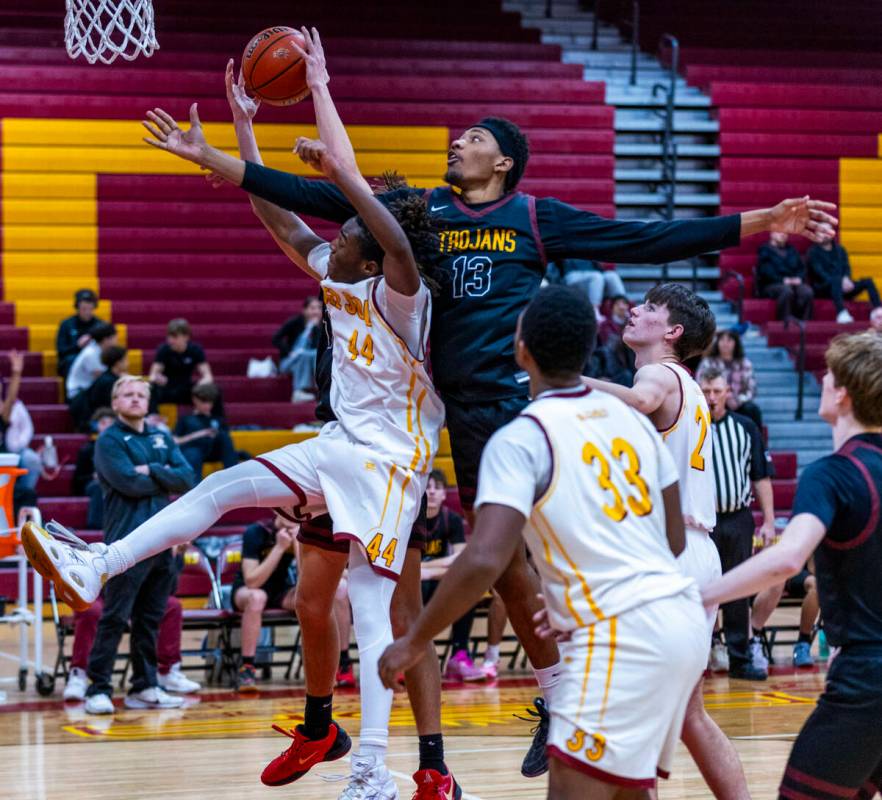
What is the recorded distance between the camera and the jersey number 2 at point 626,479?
3215 mm

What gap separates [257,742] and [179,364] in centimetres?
661

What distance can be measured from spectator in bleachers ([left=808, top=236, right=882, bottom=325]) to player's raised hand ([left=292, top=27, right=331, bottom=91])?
11.6 m

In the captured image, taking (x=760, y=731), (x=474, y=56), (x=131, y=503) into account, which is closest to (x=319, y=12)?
(x=474, y=56)

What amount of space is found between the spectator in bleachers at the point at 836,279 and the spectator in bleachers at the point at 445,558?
24.7ft

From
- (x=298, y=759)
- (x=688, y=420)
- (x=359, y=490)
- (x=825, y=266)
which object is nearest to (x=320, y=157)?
(x=359, y=490)

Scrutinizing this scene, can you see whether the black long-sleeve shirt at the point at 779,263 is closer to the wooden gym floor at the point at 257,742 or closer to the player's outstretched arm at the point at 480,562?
the wooden gym floor at the point at 257,742

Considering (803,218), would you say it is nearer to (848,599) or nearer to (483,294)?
(483,294)

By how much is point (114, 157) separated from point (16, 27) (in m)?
2.57

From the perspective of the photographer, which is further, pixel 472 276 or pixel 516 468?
pixel 472 276

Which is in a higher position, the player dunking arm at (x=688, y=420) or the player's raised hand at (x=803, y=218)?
the player's raised hand at (x=803, y=218)

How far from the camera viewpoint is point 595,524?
319 cm

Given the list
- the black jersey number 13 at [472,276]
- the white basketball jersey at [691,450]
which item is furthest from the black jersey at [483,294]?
the white basketball jersey at [691,450]

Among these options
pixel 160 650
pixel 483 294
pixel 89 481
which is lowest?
pixel 160 650

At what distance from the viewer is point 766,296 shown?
626 inches
